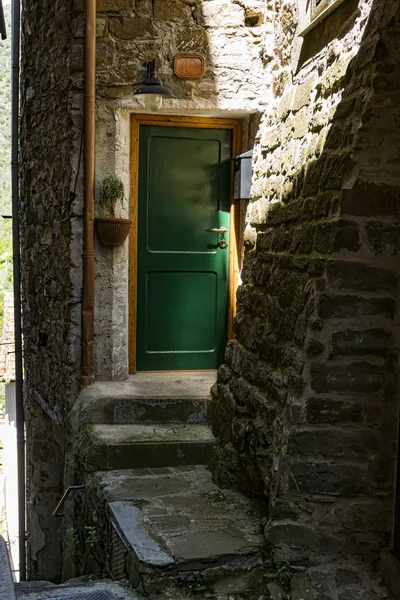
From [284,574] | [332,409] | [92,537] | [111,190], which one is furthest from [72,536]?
[111,190]

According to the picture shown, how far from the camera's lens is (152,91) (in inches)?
200

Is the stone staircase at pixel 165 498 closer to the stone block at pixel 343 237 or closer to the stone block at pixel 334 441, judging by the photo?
the stone block at pixel 334 441

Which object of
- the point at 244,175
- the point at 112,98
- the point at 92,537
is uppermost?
the point at 112,98

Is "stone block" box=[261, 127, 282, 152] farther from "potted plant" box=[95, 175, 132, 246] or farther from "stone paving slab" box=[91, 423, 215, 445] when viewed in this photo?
"stone paving slab" box=[91, 423, 215, 445]

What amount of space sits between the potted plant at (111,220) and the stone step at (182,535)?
67.9 inches

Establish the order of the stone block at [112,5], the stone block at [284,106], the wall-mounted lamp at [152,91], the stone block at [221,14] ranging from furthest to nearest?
the stone block at [221,14], the stone block at [112,5], the wall-mounted lamp at [152,91], the stone block at [284,106]

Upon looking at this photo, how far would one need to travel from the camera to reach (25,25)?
682 cm

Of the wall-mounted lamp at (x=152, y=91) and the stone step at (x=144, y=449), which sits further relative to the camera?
the wall-mounted lamp at (x=152, y=91)

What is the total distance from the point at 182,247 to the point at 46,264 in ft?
3.90

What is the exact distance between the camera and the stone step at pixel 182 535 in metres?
3.27

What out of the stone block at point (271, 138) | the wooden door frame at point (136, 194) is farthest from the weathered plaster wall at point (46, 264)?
the stone block at point (271, 138)

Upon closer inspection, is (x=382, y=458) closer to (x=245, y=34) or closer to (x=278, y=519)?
(x=278, y=519)

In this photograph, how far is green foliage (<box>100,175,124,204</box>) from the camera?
5.35 m

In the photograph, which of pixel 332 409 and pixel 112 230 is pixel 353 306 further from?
pixel 112 230
